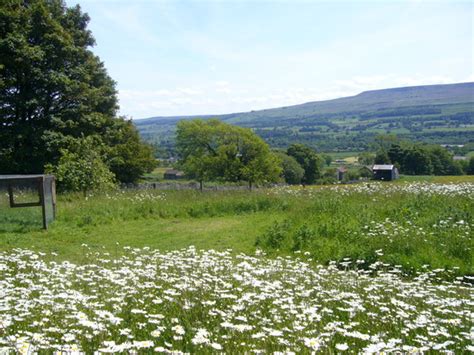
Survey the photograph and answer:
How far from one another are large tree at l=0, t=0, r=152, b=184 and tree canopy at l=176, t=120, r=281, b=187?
120ft

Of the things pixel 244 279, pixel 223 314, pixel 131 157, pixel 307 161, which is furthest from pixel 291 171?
pixel 223 314

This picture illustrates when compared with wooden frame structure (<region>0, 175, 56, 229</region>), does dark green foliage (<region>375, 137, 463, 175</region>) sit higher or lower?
lower

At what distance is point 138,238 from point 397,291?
390 inches

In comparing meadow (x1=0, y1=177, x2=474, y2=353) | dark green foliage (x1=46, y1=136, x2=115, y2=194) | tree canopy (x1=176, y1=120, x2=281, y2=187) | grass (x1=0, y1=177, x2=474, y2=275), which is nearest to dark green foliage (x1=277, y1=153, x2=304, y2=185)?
tree canopy (x1=176, y1=120, x2=281, y2=187)

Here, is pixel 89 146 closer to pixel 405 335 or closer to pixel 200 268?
pixel 200 268

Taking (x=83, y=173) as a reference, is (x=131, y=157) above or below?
below

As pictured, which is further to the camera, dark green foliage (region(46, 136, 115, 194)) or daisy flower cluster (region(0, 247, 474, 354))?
dark green foliage (region(46, 136, 115, 194))

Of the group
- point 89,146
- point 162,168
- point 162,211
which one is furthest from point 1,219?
point 162,168

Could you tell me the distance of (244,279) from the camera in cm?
713

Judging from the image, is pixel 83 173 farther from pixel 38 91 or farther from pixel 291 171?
pixel 291 171

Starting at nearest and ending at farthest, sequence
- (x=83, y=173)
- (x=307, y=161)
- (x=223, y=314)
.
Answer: (x=223, y=314)
(x=83, y=173)
(x=307, y=161)

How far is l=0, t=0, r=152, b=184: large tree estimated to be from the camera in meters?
30.0

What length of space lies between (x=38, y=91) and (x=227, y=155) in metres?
41.4

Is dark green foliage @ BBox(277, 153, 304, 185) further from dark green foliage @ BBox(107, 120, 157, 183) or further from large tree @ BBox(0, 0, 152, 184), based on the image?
large tree @ BBox(0, 0, 152, 184)
